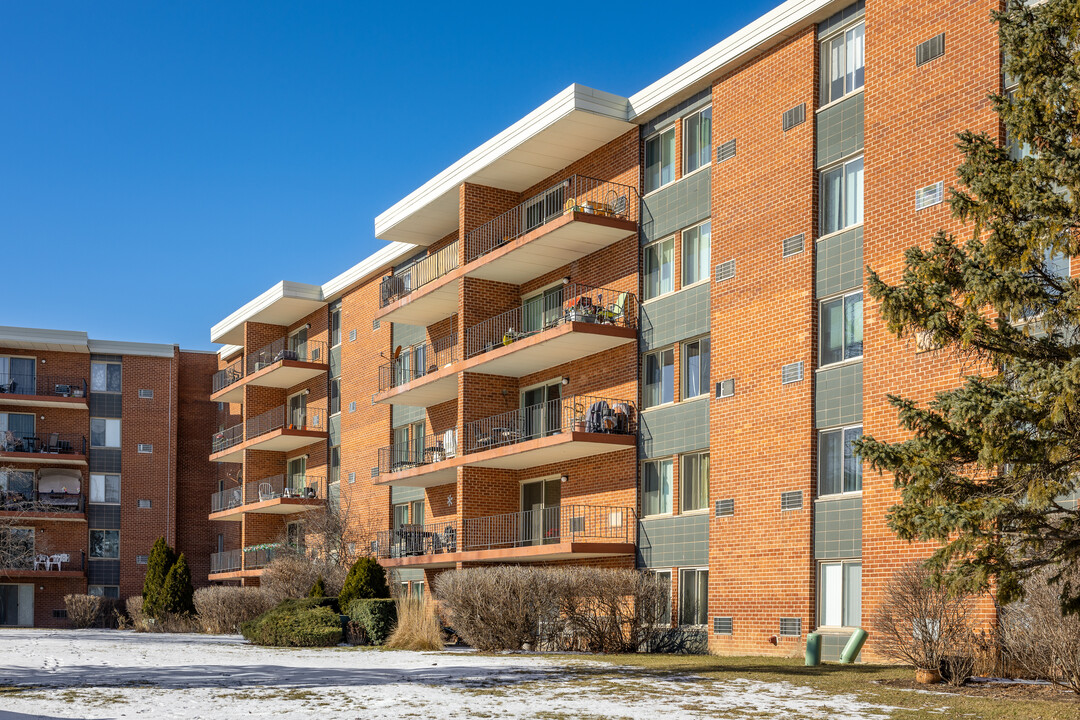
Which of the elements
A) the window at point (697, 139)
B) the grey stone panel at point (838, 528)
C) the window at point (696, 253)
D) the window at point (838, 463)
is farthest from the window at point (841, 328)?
the window at point (697, 139)

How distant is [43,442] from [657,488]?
37.1 meters

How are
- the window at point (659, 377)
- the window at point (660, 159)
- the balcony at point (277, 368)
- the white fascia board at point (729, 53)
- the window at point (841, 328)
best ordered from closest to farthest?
the window at point (841, 328) → the white fascia board at point (729, 53) → the window at point (659, 377) → the window at point (660, 159) → the balcony at point (277, 368)

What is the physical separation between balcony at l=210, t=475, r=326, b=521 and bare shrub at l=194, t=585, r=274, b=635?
23.3 feet

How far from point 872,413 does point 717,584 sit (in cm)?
578

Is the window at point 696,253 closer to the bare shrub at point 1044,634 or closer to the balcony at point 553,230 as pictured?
the balcony at point 553,230

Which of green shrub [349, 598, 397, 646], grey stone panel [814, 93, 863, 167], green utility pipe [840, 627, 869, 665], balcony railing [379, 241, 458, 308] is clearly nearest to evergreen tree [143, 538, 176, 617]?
balcony railing [379, 241, 458, 308]

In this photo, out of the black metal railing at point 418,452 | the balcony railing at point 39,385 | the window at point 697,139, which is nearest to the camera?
the window at point 697,139

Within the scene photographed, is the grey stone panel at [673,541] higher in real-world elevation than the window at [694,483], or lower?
lower

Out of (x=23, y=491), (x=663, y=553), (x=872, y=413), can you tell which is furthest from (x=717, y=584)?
(x=23, y=491)

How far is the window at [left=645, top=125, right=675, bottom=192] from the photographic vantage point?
28.6 m

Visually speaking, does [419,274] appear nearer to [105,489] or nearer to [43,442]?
[105,489]

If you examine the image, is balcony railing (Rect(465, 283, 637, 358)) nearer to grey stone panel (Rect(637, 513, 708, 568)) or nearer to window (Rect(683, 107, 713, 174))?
window (Rect(683, 107, 713, 174))

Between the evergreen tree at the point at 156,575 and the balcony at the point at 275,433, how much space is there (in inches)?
242

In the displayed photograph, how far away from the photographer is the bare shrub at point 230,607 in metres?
38.4
